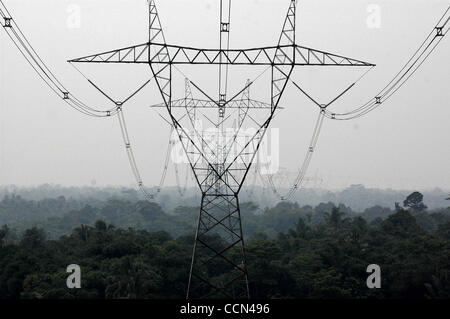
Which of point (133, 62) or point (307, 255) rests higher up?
point (133, 62)

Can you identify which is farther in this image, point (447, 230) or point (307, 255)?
point (447, 230)

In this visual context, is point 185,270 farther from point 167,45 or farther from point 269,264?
point 167,45

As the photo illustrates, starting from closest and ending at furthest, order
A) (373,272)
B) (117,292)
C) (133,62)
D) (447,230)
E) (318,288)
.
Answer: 1. (133,62)
2. (117,292)
3. (318,288)
4. (373,272)
5. (447,230)

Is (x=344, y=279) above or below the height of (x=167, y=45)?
below

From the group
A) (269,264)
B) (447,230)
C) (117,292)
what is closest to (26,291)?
(117,292)

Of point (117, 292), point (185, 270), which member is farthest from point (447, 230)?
point (117, 292)

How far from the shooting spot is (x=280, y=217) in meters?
103

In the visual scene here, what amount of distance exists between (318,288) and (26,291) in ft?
67.3
